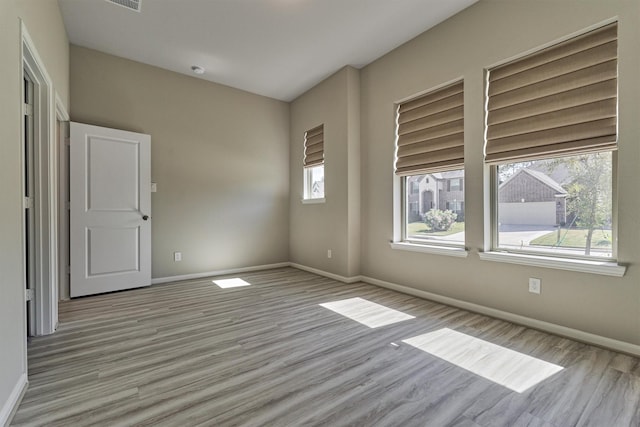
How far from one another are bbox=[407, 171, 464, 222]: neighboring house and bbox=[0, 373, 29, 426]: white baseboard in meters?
3.46

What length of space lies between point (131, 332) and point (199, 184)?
2403 mm

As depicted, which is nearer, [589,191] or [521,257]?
[589,191]

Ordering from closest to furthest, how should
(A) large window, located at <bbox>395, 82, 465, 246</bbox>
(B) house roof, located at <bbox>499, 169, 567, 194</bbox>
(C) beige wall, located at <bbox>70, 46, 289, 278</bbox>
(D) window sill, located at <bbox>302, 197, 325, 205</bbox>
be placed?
(B) house roof, located at <bbox>499, 169, 567, 194</bbox> < (A) large window, located at <bbox>395, 82, 465, 246</bbox> < (C) beige wall, located at <bbox>70, 46, 289, 278</bbox> < (D) window sill, located at <bbox>302, 197, 325, 205</bbox>

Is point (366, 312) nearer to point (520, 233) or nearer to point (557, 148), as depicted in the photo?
point (520, 233)

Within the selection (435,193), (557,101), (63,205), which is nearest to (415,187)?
(435,193)

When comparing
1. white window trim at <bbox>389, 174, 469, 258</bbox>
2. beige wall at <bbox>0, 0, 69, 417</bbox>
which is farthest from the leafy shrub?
beige wall at <bbox>0, 0, 69, 417</bbox>

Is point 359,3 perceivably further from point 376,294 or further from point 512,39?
point 376,294

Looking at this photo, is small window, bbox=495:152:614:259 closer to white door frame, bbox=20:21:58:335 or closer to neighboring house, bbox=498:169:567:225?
neighboring house, bbox=498:169:567:225

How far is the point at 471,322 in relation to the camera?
2.60 m

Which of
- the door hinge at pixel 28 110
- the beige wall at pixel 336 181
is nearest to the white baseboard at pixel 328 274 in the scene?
the beige wall at pixel 336 181

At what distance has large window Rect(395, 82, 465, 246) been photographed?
10.1ft

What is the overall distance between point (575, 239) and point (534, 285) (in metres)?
0.47

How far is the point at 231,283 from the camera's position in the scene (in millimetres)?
4004

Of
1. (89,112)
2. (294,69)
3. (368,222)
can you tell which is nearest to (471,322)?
(368,222)
